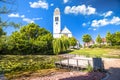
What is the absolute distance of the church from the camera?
153 ft

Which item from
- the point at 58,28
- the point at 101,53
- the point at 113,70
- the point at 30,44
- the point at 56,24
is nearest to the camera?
the point at 113,70

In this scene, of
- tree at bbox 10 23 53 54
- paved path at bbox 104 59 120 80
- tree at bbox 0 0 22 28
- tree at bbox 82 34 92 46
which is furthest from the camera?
tree at bbox 82 34 92 46

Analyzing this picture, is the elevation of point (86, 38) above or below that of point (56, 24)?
below

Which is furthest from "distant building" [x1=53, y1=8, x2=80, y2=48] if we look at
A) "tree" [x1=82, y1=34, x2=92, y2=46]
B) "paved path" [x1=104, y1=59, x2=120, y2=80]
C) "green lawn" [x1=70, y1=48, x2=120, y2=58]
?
"paved path" [x1=104, y1=59, x2=120, y2=80]

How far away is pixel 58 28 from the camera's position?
47.8 metres

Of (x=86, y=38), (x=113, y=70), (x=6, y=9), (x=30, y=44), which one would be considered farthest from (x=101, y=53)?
(x=86, y=38)

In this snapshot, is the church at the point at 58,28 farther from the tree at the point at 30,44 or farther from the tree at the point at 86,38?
the tree at the point at 30,44

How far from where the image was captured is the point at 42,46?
21.1 metres

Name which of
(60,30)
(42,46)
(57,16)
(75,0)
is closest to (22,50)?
(42,46)

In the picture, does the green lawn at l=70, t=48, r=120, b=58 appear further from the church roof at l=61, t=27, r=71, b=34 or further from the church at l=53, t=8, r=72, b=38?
the church roof at l=61, t=27, r=71, b=34

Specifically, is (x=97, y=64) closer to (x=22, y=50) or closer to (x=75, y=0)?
(x=75, y=0)

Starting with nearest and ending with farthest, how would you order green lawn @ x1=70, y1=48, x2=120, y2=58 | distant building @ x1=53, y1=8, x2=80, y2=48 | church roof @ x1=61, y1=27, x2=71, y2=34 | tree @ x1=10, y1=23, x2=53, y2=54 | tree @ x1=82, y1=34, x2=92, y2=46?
green lawn @ x1=70, y1=48, x2=120, y2=58 < tree @ x1=10, y1=23, x2=53, y2=54 < tree @ x1=82, y1=34, x2=92, y2=46 < distant building @ x1=53, y1=8, x2=80, y2=48 < church roof @ x1=61, y1=27, x2=71, y2=34

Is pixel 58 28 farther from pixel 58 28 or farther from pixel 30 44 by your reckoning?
pixel 30 44

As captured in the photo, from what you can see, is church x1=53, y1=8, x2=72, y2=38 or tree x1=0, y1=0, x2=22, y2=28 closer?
tree x1=0, y1=0, x2=22, y2=28
